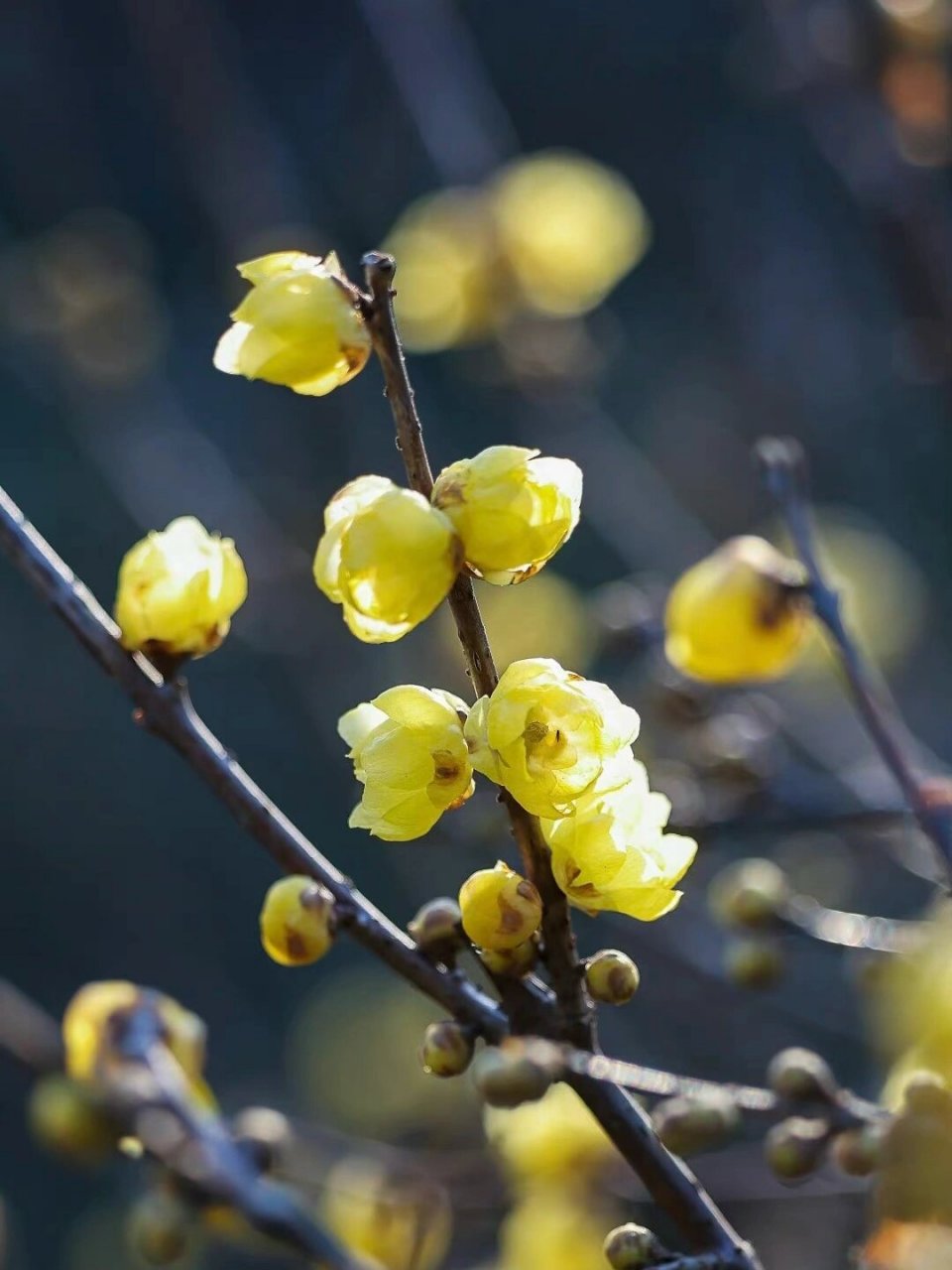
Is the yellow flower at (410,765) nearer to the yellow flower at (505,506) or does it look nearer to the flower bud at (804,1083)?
the yellow flower at (505,506)

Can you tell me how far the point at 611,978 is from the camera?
82 centimetres

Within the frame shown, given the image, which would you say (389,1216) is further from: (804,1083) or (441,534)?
(441,534)

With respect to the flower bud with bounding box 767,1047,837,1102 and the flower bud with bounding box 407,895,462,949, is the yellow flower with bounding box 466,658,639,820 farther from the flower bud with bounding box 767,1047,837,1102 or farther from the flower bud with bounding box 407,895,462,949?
the flower bud with bounding box 767,1047,837,1102

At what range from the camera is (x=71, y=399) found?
326 cm

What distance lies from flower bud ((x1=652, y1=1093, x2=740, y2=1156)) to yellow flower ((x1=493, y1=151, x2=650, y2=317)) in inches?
70.7

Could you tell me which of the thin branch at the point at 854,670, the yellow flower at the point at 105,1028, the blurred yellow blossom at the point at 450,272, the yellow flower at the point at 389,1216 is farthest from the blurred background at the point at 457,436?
the yellow flower at the point at 105,1028

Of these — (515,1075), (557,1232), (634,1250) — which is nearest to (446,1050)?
(515,1075)

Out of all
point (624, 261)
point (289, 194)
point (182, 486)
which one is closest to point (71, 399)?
point (182, 486)

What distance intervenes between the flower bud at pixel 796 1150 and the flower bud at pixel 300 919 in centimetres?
37

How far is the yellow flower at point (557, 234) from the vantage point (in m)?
2.47

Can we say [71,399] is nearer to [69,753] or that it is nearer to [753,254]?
[753,254]

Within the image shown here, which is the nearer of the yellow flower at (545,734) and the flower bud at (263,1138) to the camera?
the yellow flower at (545,734)

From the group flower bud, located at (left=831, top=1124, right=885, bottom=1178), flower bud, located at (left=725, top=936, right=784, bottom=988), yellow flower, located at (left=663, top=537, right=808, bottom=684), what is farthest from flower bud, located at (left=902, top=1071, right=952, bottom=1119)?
yellow flower, located at (left=663, top=537, right=808, bottom=684)

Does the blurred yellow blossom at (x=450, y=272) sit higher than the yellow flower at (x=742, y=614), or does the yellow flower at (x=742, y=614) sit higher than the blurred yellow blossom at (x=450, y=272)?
the blurred yellow blossom at (x=450, y=272)
